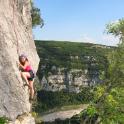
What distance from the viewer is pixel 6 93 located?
25297mm

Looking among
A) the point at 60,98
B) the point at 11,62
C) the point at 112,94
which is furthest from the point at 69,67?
the point at 11,62

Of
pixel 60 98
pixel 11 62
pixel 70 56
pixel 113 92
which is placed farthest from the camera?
pixel 70 56

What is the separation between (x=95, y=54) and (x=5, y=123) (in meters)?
88.6

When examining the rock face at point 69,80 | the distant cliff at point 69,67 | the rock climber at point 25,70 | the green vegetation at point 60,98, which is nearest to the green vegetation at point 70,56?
the distant cliff at point 69,67

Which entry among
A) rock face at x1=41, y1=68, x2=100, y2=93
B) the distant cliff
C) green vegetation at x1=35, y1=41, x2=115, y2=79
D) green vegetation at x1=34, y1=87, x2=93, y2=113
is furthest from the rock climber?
green vegetation at x1=35, y1=41, x2=115, y2=79

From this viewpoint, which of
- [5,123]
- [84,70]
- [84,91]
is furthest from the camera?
[84,70]

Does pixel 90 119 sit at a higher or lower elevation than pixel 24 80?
lower

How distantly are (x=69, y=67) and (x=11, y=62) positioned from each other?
2955 inches

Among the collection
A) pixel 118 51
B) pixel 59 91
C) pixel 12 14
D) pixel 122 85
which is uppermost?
pixel 12 14

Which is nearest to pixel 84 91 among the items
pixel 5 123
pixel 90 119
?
pixel 90 119

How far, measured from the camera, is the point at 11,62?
25.9 meters

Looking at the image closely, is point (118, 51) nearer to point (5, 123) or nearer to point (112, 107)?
point (112, 107)

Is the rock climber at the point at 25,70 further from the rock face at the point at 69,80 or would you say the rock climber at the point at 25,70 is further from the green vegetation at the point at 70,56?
the green vegetation at the point at 70,56

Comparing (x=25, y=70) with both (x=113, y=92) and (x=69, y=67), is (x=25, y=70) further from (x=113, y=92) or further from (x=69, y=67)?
(x=69, y=67)
